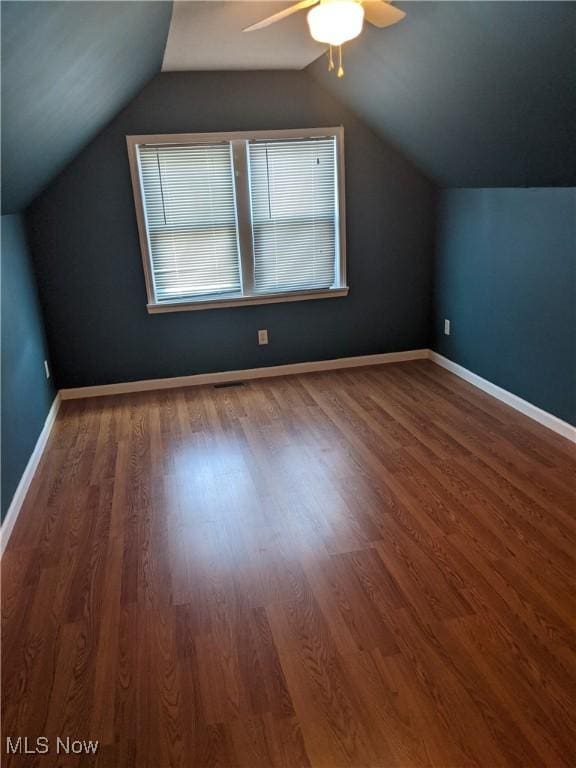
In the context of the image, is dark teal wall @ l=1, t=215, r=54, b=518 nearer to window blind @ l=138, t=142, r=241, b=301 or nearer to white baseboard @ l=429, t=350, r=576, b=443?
window blind @ l=138, t=142, r=241, b=301

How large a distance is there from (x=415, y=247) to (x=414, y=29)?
2179mm

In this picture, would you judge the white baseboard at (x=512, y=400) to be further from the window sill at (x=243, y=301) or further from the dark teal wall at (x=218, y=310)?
the window sill at (x=243, y=301)

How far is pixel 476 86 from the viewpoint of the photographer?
9.05 feet

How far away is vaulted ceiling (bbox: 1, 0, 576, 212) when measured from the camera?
1.98 m

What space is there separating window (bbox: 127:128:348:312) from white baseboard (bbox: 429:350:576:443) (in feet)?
3.58

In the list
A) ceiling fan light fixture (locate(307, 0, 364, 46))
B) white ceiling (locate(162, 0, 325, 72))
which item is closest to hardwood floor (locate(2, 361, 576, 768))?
ceiling fan light fixture (locate(307, 0, 364, 46))

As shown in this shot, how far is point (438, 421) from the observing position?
11.9ft

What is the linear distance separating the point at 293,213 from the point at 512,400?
2.20m

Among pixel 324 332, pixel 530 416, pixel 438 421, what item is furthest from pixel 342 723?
pixel 324 332

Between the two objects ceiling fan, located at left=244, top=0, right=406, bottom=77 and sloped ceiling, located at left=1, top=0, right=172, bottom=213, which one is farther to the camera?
ceiling fan, located at left=244, top=0, right=406, bottom=77

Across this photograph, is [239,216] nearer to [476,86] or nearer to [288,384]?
[288,384]

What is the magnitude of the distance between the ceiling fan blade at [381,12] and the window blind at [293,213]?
76.1 inches

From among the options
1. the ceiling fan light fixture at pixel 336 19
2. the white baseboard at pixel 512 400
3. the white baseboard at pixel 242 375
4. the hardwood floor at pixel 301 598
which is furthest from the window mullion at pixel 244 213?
the ceiling fan light fixture at pixel 336 19

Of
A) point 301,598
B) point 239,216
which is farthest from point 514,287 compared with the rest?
point 301,598
